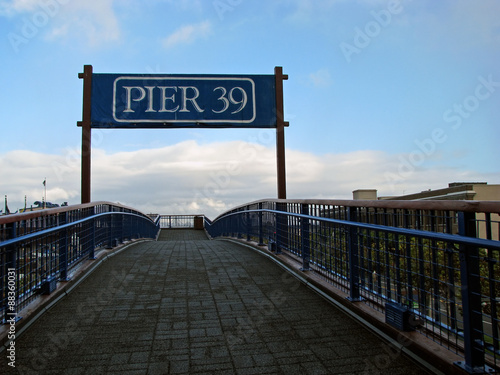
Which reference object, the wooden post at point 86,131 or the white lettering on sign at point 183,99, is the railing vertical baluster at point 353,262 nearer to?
the white lettering on sign at point 183,99

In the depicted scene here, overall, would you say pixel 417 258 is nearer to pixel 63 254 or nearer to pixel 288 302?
pixel 288 302

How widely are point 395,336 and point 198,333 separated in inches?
69.4

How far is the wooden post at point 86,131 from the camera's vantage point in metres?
9.91

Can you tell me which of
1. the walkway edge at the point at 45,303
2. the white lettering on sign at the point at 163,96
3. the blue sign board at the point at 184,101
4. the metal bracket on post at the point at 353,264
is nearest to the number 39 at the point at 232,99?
the blue sign board at the point at 184,101

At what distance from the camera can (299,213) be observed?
6.34m

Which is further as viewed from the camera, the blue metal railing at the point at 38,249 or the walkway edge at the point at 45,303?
the blue metal railing at the point at 38,249

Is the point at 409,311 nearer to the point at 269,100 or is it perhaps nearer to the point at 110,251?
the point at 110,251

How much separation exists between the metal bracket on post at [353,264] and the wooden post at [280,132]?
19.3ft

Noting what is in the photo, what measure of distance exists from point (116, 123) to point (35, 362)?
802 cm

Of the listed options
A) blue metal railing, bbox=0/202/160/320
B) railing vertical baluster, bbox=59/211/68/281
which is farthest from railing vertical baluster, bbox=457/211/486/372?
railing vertical baluster, bbox=59/211/68/281

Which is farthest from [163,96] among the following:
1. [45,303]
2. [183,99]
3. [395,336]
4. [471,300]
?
[471,300]

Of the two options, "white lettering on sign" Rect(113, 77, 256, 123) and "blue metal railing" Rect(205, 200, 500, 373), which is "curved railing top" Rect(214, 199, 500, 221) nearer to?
"blue metal railing" Rect(205, 200, 500, 373)

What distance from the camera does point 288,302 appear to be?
466cm

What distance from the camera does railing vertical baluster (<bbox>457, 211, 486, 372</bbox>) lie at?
2.67 metres
